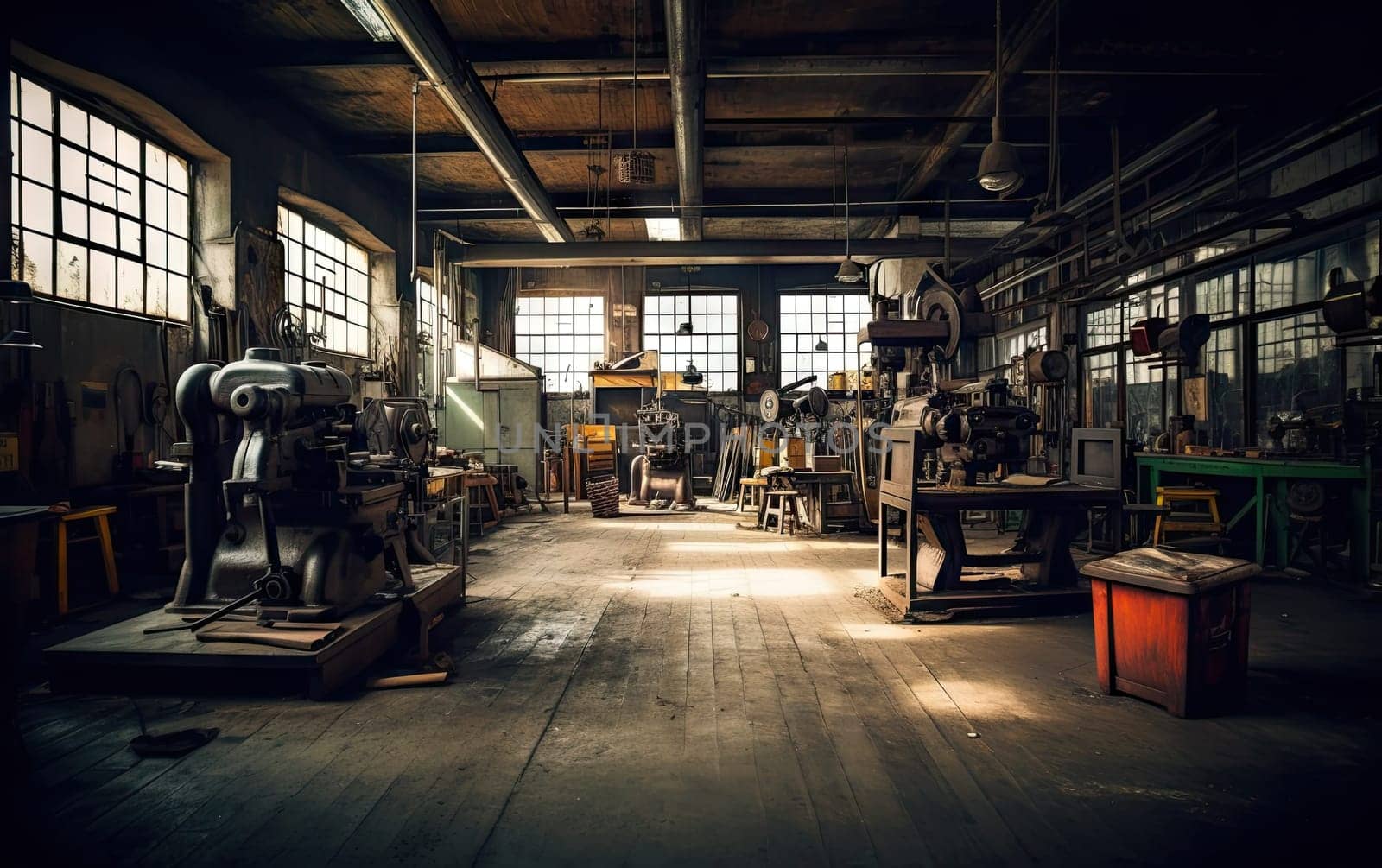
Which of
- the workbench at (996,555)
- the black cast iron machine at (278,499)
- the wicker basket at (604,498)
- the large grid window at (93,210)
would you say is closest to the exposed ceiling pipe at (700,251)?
the wicker basket at (604,498)

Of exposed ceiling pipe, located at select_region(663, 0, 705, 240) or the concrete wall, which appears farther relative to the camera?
the concrete wall

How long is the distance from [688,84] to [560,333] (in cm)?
923

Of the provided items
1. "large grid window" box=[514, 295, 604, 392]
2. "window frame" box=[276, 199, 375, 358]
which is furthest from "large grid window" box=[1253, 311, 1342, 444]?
"large grid window" box=[514, 295, 604, 392]

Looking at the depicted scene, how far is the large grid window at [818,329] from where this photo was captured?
556 inches

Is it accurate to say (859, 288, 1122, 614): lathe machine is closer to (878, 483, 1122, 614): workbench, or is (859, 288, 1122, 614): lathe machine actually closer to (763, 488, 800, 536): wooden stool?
(878, 483, 1122, 614): workbench

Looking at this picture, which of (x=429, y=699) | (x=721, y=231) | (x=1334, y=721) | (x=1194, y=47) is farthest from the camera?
(x=721, y=231)

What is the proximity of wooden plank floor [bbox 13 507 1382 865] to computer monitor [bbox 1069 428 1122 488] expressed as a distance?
113cm

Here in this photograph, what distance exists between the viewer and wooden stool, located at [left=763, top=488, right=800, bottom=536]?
802cm

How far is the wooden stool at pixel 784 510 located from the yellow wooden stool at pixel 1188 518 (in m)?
3.40

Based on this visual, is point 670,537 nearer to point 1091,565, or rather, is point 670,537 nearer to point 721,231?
point 1091,565

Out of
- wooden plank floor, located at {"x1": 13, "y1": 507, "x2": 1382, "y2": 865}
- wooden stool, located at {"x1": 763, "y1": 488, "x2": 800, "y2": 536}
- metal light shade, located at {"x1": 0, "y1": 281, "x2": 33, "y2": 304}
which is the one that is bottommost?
wooden plank floor, located at {"x1": 13, "y1": 507, "x2": 1382, "y2": 865}

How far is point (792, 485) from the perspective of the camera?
8.03m

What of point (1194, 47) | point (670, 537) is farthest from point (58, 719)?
point (1194, 47)

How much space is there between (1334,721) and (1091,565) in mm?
1011
